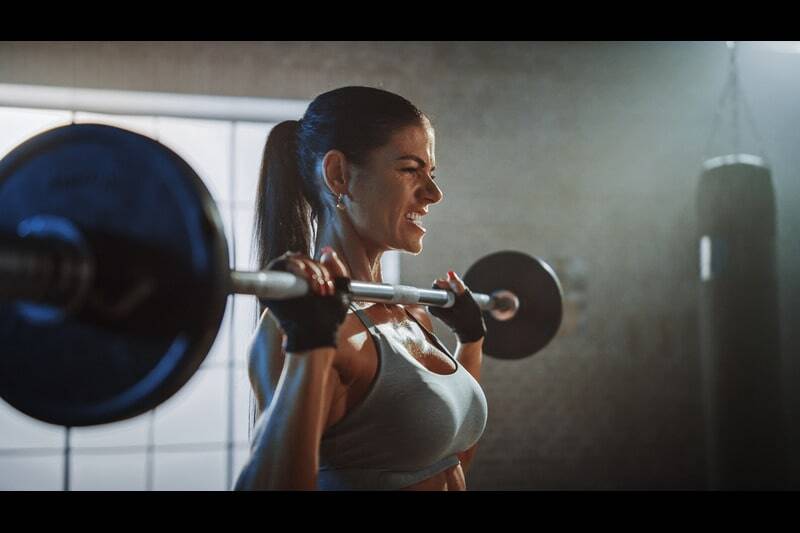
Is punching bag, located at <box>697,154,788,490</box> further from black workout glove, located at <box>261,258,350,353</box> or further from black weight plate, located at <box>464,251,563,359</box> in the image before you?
black workout glove, located at <box>261,258,350,353</box>

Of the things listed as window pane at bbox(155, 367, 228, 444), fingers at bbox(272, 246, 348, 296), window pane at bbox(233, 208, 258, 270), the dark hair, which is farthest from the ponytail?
window pane at bbox(155, 367, 228, 444)

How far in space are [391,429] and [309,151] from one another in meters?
0.46

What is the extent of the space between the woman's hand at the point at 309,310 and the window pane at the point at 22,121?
8.77 feet

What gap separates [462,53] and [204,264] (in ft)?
10.7

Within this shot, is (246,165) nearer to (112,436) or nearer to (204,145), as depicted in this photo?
(204,145)

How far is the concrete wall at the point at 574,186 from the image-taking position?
11.0ft

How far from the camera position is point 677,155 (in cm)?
380

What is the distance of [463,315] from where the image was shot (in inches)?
53.5

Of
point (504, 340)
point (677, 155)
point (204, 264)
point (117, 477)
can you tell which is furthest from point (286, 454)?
point (677, 155)

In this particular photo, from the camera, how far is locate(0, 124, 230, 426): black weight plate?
0.58m

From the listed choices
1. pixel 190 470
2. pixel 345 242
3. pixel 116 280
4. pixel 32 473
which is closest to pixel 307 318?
pixel 116 280

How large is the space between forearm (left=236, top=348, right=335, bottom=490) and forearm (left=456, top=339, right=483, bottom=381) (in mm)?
646

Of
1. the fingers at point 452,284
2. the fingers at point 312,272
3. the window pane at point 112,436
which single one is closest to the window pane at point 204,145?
the window pane at point 112,436

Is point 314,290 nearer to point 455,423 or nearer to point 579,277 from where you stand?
point 455,423
